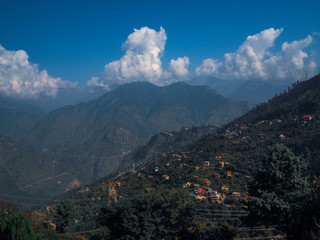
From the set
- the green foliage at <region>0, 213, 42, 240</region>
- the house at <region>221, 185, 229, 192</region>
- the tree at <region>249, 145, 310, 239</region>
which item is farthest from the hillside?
the green foliage at <region>0, 213, 42, 240</region>

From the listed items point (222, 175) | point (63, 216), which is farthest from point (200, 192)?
point (63, 216)

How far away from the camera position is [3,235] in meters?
16.0

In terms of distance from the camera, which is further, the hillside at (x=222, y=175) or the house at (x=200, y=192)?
the house at (x=200, y=192)

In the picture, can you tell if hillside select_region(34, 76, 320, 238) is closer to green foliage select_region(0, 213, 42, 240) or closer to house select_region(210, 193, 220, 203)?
house select_region(210, 193, 220, 203)

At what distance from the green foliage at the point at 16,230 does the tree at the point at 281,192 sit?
51.9 feet

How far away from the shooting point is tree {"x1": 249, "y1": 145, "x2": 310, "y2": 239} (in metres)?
16.0

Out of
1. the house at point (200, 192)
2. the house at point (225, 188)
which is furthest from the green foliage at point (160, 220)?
the house at point (225, 188)

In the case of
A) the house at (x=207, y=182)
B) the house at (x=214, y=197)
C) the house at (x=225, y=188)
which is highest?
the house at (x=207, y=182)

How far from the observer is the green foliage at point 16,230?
15767 mm

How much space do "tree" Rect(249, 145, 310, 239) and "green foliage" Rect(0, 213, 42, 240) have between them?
15.8m

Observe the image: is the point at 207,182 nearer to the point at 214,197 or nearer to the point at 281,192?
the point at 214,197

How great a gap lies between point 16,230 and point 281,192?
19164mm

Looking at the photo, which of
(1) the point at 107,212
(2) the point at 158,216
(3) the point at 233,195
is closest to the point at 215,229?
(2) the point at 158,216

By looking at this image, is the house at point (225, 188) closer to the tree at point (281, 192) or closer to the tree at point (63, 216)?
the tree at point (63, 216)
